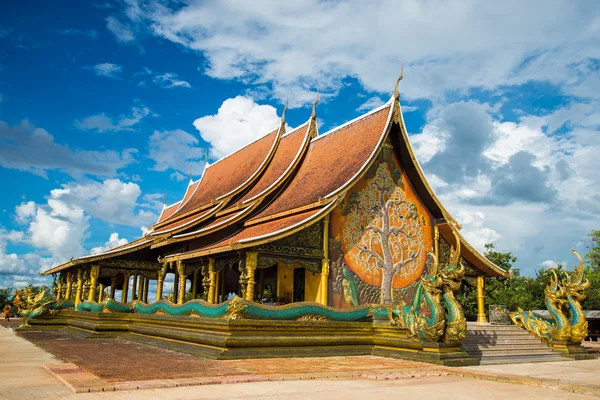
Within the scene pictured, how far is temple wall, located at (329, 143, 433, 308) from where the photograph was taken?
38.4ft

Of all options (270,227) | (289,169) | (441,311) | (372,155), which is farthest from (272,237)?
(289,169)

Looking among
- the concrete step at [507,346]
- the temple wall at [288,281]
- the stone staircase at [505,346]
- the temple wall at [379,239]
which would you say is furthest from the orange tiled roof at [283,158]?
the concrete step at [507,346]

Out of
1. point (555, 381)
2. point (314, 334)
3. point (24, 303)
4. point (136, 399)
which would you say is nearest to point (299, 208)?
point (314, 334)

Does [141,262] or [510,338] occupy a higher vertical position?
[141,262]

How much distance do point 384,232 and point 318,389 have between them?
7269 millimetres

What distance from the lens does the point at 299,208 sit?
40.0ft

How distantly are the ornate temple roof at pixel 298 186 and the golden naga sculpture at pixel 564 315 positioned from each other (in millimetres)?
2232

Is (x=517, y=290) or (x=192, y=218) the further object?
(x=517, y=290)

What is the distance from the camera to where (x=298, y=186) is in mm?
14031

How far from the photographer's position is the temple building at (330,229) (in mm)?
11359

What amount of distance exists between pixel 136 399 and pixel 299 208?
7.70m

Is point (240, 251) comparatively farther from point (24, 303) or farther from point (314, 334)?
point (24, 303)

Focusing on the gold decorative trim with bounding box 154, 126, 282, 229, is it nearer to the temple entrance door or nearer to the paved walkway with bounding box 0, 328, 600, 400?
the temple entrance door

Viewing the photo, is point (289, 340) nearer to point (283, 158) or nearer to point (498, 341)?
point (498, 341)
